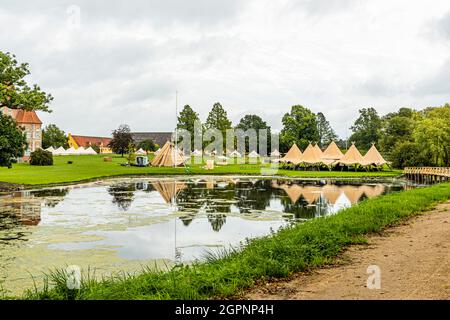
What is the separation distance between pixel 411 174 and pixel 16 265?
4655 centimetres

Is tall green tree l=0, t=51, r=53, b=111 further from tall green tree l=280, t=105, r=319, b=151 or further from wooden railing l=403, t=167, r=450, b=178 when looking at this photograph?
tall green tree l=280, t=105, r=319, b=151

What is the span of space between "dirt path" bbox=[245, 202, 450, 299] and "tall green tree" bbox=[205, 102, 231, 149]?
70960mm

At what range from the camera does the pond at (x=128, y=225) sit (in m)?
10.6

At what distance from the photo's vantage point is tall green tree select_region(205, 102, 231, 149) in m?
80.9

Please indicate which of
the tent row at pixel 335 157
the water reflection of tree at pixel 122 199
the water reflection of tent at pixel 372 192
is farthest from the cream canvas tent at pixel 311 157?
the water reflection of tree at pixel 122 199

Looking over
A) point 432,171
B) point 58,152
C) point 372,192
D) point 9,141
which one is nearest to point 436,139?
point 432,171

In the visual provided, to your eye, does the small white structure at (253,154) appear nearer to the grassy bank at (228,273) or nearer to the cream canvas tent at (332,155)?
the cream canvas tent at (332,155)

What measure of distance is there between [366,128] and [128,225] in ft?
313

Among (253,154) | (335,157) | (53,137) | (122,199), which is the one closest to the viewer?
(122,199)

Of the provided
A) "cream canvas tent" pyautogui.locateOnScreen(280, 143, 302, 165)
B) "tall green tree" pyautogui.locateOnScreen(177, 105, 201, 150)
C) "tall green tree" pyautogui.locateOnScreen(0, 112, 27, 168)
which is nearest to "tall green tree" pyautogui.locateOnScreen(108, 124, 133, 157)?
"tall green tree" pyautogui.locateOnScreen(177, 105, 201, 150)

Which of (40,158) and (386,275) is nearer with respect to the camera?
(386,275)

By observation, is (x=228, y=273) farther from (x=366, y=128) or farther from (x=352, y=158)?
(x=366, y=128)

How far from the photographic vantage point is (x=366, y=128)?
103938 millimetres
